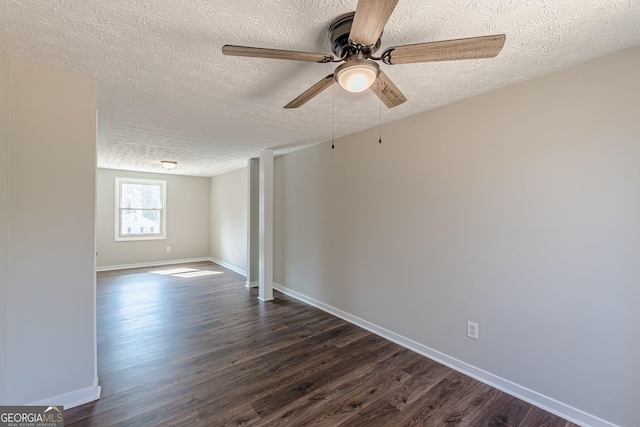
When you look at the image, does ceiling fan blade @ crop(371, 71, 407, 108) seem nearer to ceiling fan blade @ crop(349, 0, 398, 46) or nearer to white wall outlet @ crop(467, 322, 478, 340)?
ceiling fan blade @ crop(349, 0, 398, 46)

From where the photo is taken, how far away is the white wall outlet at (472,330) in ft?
7.04

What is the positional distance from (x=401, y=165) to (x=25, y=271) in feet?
9.84

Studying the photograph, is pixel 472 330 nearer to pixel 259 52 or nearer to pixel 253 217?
pixel 259 52

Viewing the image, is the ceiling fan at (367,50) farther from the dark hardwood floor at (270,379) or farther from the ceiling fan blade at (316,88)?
the dark hardwood floor at (270,379)

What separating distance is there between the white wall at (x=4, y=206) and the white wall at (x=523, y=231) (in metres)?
2.79

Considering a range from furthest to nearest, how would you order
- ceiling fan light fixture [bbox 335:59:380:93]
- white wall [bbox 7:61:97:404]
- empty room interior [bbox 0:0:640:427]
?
white wall [bbox 7:61:97:404] → empty room interior [bbox 0:0:640:427] → ceiling fan light fixture [bbox 335:59:380:93]

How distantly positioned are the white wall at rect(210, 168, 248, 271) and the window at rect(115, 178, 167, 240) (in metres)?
1.19

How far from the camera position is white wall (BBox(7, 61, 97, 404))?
1.64 m

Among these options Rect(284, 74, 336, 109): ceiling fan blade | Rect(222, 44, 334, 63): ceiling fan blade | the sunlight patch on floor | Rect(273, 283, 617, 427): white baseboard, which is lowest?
Rect(273, 283, 617, 427): white baseboard

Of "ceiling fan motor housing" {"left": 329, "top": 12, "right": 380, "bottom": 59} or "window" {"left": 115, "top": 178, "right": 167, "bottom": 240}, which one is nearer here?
"ceiling fan motor housing" {"left": 329, "top": 12, "right": 380, "bottom": 59}

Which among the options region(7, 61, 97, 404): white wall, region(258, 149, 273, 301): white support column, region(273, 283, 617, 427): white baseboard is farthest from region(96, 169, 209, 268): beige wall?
region(273, 283, 617, 427): white baseboard

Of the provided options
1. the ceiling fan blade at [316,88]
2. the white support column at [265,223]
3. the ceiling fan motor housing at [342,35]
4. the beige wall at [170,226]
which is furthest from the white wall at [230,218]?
the ceiling fan motor housing at [342,35]

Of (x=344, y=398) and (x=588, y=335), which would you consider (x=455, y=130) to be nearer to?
(x=588, y=335)

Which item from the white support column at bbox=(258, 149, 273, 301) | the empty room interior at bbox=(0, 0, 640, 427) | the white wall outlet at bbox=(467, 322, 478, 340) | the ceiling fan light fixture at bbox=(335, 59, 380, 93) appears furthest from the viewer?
the white support column at bbox=(258, 149, 273, 301)
